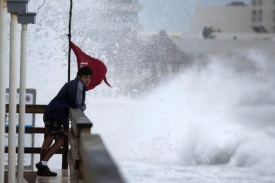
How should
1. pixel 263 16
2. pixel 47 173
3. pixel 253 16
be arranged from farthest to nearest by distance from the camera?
pixel 263 16
pixel 253 16
pixel 47 173

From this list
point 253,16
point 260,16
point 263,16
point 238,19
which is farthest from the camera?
point 260,16

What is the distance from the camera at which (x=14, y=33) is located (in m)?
10.9

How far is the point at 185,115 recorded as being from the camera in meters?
29.7

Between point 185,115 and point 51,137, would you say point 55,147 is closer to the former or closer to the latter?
point 51,137

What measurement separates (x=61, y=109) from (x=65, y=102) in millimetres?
91

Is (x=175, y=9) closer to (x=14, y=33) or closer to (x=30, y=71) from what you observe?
(x=30, y=71)

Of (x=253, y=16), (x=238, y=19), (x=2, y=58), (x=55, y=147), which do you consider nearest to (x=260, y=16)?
(x=253, y=16)

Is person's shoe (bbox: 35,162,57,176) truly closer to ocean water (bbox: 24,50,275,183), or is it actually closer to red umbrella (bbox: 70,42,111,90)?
red umbrella (bbox: 70,42,111,90)

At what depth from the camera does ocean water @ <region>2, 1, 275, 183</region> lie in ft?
87.4

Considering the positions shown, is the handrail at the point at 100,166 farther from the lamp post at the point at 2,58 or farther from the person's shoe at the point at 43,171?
the person's shoe at the point at 43,171

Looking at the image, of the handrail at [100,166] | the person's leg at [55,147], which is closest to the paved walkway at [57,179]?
the person's leg at [55,147]

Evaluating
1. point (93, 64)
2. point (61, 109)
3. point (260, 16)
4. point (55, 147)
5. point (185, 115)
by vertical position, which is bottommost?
point (185, 115)

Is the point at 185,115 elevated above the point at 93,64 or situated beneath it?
situated beneath

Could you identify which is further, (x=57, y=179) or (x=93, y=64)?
(x=93, y=64)
